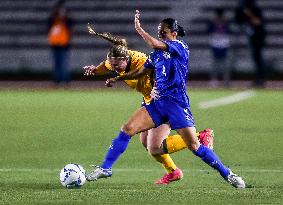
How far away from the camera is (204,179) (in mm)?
13102

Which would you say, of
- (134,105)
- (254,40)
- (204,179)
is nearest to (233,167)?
(204,179)

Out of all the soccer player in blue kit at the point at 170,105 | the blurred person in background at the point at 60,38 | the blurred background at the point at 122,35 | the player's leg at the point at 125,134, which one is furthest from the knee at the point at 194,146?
the blurred background at the point at 122,35

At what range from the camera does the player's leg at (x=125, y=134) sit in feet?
40.0

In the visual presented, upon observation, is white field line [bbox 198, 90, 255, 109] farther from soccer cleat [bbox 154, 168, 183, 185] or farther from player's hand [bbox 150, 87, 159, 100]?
player's hand [bbox 150, 87, 159, 100]

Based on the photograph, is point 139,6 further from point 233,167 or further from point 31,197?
point 31,197

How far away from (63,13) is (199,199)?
18.9 meters

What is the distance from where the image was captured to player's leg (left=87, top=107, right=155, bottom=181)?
12195 millimetres

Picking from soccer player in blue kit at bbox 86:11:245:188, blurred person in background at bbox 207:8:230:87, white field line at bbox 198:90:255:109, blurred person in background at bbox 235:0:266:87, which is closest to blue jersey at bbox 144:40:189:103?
soccer player in blue kit at bbox 86:11:245:188

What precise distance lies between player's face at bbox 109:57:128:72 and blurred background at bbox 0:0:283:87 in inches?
699

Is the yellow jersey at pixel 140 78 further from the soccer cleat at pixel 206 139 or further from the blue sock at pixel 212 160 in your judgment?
the blue sock at pixel 212 160

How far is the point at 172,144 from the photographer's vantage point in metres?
12.7

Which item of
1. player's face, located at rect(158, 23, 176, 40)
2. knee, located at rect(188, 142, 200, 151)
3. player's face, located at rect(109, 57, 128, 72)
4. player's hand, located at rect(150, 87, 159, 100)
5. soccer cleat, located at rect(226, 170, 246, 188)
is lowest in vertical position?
soccer cleat, located at rect(226, 170, 246, 188)

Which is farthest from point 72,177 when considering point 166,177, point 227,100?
point 227,100

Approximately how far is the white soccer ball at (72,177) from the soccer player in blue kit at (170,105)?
0.17m
